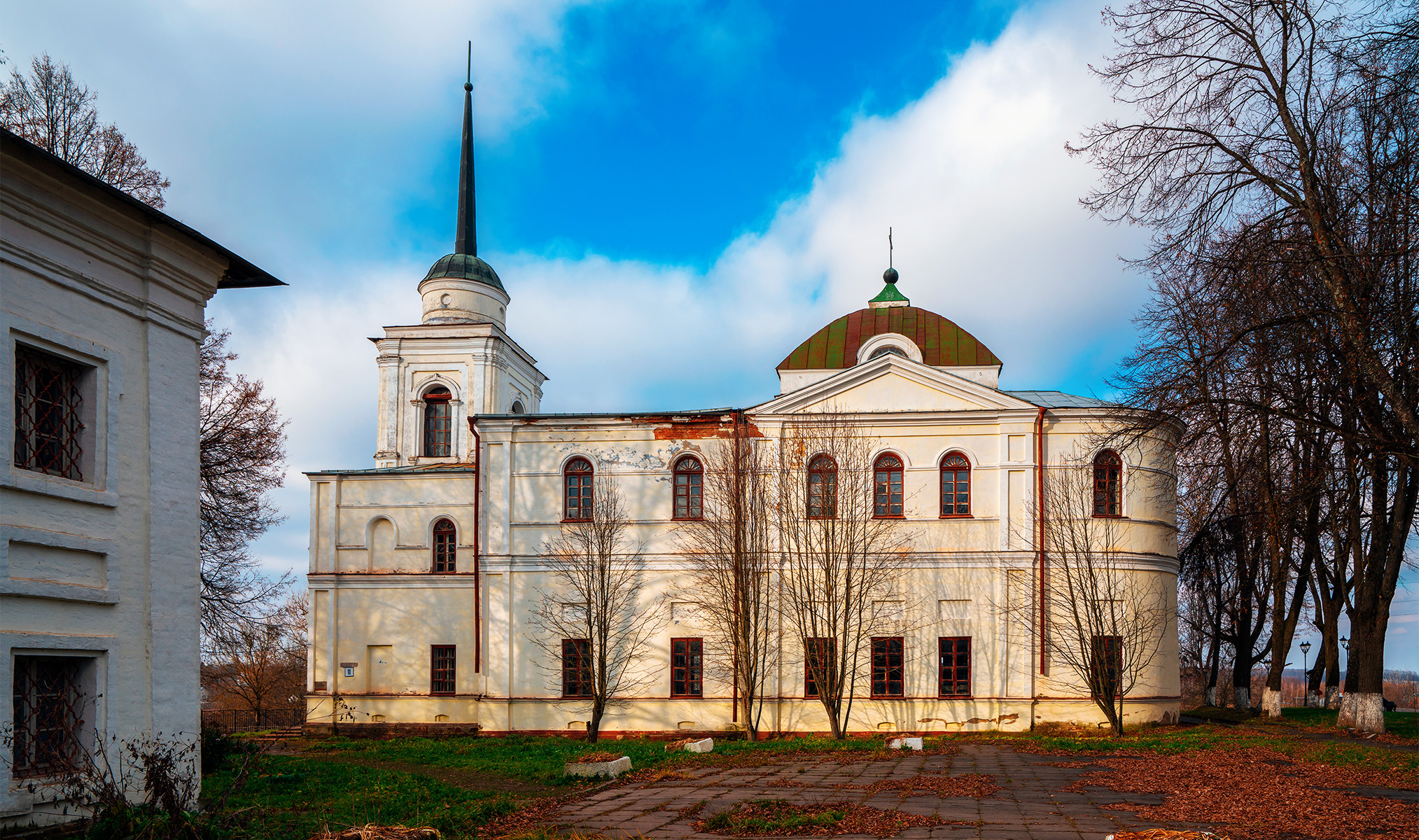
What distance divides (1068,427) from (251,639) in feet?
61.3

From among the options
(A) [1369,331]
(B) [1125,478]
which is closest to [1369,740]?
(B) [1125,478]

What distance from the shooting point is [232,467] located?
2027 cm

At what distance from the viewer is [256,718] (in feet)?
117

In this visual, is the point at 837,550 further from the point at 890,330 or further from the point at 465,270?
the point at 465,270

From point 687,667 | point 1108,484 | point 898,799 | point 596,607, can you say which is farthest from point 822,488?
point 898,799

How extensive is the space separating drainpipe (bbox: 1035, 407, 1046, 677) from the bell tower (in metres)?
14.2

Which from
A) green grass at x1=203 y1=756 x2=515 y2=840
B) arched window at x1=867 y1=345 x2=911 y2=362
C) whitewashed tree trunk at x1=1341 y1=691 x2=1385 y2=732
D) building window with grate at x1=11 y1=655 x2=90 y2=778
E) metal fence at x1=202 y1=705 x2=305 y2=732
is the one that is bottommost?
metal fence at x1=202 y1=705 x2=305 y2=732

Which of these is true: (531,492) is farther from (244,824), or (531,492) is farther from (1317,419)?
(1317,419)

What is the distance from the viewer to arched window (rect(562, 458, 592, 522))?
942 inches

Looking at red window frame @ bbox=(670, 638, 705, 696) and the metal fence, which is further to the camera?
the metal fence

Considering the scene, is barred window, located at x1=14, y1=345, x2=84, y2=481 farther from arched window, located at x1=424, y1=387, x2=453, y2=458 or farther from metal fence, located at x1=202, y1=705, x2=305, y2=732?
metal fence, located at x1=202, y1=705, x2=305, y2=732

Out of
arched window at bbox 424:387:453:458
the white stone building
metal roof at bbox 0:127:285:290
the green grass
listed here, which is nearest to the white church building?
arched window at bbox 424:387:453:458

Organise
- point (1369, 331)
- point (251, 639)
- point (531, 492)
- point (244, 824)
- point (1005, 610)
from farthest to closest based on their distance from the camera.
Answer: point (531, 492) < point (1005, 610) < point (251, 639) < point (1369, 331) < point (244, 824)

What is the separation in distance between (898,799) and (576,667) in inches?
501
